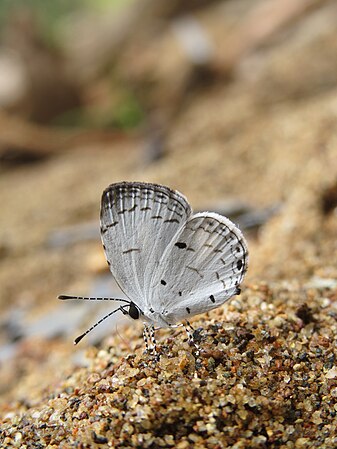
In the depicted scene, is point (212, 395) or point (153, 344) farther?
point (153, 344)

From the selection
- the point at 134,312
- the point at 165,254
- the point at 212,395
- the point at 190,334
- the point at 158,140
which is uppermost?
the point at 158,140

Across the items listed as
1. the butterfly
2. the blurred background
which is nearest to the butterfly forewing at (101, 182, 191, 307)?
the butterfly

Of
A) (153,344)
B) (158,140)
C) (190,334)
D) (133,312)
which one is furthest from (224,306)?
(158,140)

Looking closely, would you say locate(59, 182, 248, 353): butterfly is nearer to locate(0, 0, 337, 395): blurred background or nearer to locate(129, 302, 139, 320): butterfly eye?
locate(129, 302, 139, 320): butterfly eye

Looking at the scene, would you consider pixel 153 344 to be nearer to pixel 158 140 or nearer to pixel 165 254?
pixel 165 254

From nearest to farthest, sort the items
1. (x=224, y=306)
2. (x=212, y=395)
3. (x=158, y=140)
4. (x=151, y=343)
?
1. (x=212, y=395)
2. (x=151, y=343)
3. (x=224, y=306)
4. (x=158, y=140)

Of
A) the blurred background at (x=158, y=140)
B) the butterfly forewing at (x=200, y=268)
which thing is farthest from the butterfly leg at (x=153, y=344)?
the blurred background at (x=158, y=140)

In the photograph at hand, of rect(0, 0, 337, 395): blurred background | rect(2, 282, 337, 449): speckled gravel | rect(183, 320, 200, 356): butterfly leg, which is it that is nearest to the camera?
rect(2, 282, 337, 449): speckled gravel

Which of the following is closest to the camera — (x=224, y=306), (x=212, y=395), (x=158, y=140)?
(x=212, y=395)
